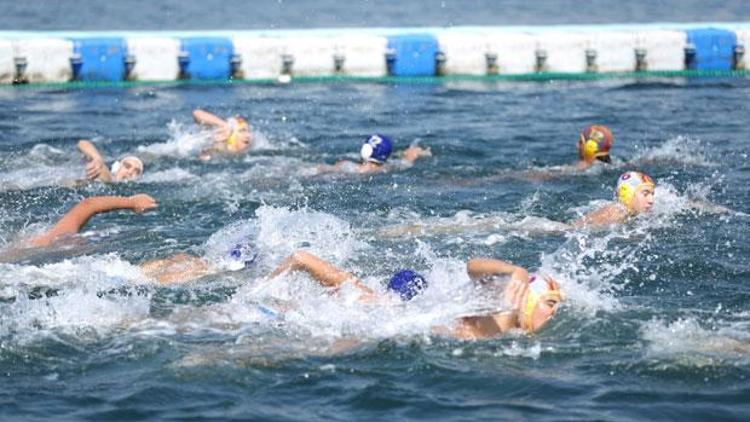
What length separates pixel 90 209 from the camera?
34.1ft

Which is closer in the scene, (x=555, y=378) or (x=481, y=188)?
(x=555, y=378)

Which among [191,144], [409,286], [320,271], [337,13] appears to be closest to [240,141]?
[191,144]

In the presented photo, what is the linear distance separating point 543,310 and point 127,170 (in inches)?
255

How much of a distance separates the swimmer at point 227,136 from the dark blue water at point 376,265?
0.84 ft

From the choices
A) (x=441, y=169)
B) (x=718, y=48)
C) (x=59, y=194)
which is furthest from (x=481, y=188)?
(x=718, y=48)

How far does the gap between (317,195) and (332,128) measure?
13.6 ft

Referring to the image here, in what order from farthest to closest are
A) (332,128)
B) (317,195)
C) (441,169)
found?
(332,128)
(441,169)
(317,195)

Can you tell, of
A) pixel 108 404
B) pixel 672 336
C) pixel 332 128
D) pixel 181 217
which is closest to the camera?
pixel 108 404

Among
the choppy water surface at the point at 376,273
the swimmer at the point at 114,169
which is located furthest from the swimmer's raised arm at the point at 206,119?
the swimmer at the point at 114,169

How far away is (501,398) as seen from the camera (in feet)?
24.8

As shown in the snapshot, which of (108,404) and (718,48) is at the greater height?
(718,48)

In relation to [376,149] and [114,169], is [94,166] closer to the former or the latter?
[114,169]

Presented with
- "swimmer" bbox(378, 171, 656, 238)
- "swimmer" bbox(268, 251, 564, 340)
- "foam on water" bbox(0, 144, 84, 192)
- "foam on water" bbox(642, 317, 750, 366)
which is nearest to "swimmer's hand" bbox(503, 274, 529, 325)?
A: "swimmer" bbox(268, 251, 564, 340)

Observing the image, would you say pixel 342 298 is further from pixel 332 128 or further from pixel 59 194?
pixel 332 128
